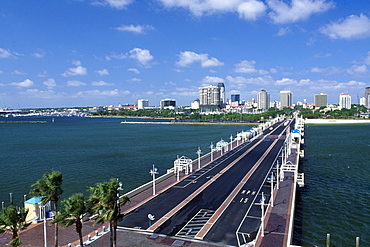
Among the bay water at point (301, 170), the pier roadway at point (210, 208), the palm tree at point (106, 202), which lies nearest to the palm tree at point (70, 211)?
the palm tree at point (106, 202)

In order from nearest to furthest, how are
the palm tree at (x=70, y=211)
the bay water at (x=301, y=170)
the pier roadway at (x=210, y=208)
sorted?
the palm tree at (x=70, y=211) → the pier roadway at (x=210, y=208) → the bay water at (x=301, y=170)

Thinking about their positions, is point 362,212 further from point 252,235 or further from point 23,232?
point 23,232

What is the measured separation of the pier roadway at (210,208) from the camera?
947 inches

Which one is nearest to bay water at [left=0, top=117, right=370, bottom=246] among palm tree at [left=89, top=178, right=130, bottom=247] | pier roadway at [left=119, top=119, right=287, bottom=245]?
pier roadway at [left=119, top=119, right=287, bottom=245]

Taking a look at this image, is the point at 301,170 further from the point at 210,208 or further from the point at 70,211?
the point at 70,211

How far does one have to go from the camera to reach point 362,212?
32281 millimetres

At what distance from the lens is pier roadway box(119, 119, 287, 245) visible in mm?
24062

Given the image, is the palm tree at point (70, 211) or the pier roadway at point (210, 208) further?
the pier roadway at point (210, 208)

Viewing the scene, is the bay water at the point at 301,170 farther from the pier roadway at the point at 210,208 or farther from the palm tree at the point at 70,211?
the palm tree at the point at 70,211

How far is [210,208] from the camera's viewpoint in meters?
29.3

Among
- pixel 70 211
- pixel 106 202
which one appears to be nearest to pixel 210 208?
pixel 106 202

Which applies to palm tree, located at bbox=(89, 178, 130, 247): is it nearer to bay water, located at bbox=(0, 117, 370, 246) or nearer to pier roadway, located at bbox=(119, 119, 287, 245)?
pier roadway, located at bbox=(119, 119, 287, 245)

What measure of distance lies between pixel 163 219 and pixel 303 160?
149 ft

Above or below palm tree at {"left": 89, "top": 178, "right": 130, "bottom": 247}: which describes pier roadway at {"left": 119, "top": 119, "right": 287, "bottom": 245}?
below
